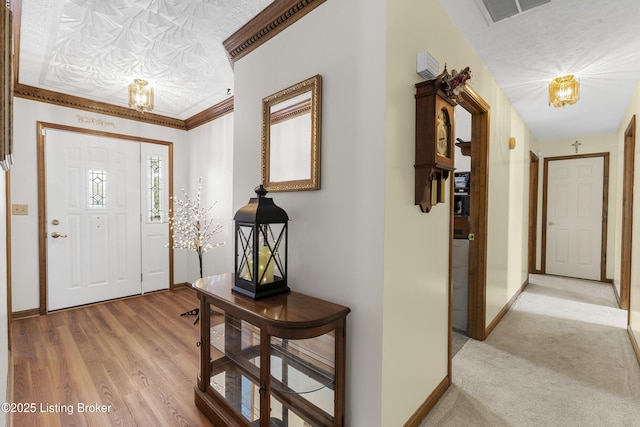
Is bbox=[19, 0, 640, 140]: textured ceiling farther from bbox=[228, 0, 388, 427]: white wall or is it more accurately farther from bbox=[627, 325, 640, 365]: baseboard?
bbox=[627, 325, 640, 365]: baseboard

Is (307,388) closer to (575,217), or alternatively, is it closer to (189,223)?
(189,223)

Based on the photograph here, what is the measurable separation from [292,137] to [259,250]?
69cm

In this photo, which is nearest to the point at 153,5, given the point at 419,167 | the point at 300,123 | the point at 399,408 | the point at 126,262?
the point at 300,123

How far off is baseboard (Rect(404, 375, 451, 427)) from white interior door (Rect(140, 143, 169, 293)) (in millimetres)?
3727

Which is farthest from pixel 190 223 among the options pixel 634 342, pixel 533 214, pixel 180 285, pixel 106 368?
pixel 533 214

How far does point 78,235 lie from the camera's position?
357 centimetres

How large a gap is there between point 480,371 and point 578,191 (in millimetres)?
4342

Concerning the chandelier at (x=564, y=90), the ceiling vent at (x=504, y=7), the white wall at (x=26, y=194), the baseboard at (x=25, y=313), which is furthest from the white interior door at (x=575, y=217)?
the baseboard at (x=25, y=313)

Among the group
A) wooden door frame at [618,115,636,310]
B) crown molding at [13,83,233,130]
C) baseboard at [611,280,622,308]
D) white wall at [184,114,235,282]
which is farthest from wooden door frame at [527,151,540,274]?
crown molding at [13,83,233,130]

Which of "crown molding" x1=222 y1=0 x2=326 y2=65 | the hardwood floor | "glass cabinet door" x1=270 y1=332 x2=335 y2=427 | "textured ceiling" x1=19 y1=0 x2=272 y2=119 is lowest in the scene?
the hardwood floor

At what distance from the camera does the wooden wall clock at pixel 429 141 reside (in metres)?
1.56

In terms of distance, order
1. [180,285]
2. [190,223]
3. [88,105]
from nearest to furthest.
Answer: [88,105] → [190,223] → [180,285]

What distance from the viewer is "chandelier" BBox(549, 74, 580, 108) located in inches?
103

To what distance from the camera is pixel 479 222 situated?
8.79 feet
